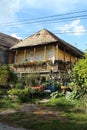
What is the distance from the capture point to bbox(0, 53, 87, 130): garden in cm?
1282

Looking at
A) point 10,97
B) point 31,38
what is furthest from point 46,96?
A: point 31,38

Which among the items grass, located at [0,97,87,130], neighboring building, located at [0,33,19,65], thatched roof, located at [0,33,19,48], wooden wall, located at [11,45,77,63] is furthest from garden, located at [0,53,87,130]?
thatched roof, located at [0,33,19,48]

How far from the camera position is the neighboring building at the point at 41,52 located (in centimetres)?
3152

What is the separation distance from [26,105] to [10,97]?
9.71 ft

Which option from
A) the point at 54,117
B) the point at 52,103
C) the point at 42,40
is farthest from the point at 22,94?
the point at 42,40

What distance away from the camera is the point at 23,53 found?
127 ft

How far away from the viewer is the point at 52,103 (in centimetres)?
1794

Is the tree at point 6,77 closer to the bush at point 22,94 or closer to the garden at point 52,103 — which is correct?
the garden at point 52,103

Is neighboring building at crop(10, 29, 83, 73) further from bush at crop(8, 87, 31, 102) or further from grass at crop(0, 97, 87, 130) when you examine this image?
grass at crop(0, 97, 87, 130)

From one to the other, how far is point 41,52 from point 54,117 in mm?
23031

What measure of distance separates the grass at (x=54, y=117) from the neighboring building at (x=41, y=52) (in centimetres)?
1299

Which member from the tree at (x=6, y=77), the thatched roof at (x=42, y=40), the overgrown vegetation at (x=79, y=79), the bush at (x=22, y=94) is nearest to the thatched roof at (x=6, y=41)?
the thatched roof at (x=42, y=40)

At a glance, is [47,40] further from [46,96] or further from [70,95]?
[70,95]

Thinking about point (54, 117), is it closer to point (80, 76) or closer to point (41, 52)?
point (80, 76)
